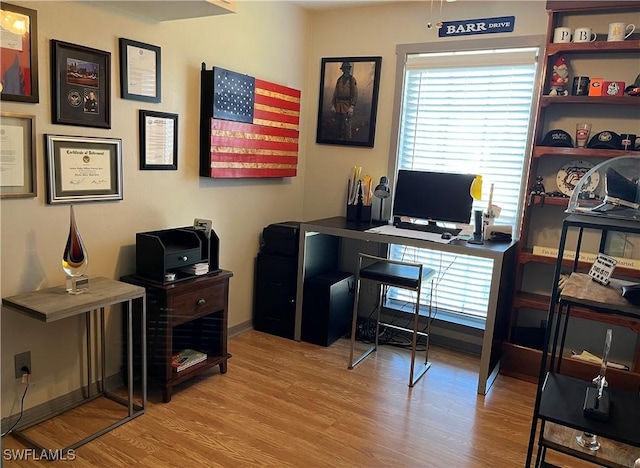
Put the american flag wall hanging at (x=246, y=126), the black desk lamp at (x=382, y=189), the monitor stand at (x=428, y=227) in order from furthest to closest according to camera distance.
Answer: the black desk lamp at (x=382, y=189) < the monitor stand at (x=428, y=227) < the american flag wall hanging at (x=246, y=126)

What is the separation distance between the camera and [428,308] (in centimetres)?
376

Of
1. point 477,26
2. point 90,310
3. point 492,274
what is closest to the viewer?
point 90,310

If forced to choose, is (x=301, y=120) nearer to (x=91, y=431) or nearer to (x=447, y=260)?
(x=447, y=260)

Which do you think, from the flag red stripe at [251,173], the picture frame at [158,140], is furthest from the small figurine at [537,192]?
the picture frame at [158,140]

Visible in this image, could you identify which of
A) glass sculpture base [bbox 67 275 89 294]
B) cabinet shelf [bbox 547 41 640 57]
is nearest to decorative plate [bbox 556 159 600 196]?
cabinet shelf [bbox 547 41 640 57]

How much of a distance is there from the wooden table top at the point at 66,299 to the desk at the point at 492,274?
1.39 m

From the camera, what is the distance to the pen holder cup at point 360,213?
148 inches

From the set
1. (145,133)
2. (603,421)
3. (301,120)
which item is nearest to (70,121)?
(145,133)

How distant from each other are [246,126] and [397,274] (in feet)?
4.82

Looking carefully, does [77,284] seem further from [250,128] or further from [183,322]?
[250,128]

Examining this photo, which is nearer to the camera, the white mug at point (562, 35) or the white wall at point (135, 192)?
the white wall at point (135, 192)

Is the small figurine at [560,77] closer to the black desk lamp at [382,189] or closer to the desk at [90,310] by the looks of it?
the black desk lamp at [382,189]

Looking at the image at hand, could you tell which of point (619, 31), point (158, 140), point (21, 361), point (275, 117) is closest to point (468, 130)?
point (619, 31)

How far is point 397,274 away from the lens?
2980 millimetres
